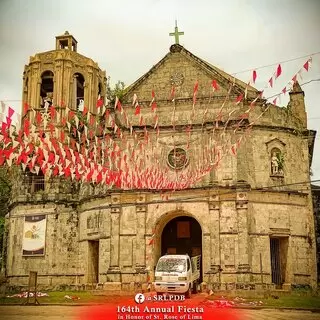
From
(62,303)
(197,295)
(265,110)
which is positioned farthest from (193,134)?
(62,303)

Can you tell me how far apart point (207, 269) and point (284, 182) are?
610cm

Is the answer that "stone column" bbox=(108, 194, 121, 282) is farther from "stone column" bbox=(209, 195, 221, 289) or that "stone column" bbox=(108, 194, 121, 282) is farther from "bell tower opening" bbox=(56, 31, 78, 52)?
"bell tower opening" bbox=(56, 31, 78, 52)

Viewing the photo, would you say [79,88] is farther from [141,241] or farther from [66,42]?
[141,241]

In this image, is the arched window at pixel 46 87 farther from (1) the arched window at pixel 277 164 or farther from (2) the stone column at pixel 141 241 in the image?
(1) the arched window at pixel 277 164

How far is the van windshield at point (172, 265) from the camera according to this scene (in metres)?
19.8

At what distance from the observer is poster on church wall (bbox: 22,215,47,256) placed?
1080 inches

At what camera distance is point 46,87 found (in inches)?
1253

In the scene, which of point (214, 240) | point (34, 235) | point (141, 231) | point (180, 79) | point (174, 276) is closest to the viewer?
point (174, 276)

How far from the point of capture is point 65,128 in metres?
29.0

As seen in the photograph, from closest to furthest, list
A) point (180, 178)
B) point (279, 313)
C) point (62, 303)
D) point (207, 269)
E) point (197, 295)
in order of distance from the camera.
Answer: point (279, 313), point (62, 303), point (197, 295), point (207, 269), point (180, 178)

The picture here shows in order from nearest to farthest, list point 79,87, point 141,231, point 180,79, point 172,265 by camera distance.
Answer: point 172,265
point 141,231
point 180,79
point 79,87

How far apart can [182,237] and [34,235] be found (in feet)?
27.6

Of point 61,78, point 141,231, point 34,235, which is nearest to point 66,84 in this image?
point 61,78

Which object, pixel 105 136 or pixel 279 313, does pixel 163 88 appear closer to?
pixel 105 136
